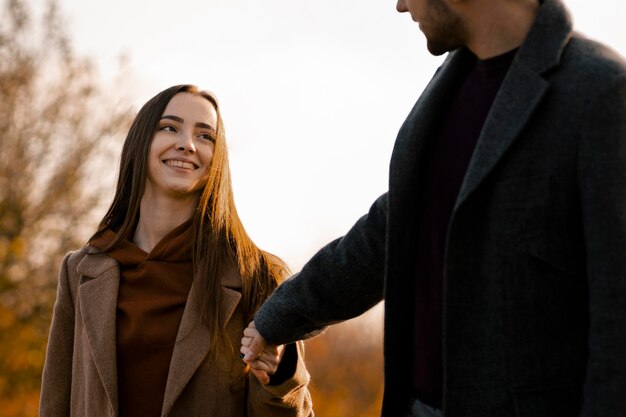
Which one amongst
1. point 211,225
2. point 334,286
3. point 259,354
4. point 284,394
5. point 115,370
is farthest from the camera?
point 211,225

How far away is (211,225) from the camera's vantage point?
389 centimetres

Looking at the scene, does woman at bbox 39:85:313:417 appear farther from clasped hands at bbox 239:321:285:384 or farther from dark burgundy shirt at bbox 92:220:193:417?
clasped hands at bbox 239:321:285:384

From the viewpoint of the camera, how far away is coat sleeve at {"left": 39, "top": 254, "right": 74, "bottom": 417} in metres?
3.91

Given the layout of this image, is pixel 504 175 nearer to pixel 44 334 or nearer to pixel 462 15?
pixel 462 15

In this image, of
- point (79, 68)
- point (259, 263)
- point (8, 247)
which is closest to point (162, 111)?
point (259, 263)

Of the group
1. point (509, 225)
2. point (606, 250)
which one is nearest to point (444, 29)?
point (509, 225)

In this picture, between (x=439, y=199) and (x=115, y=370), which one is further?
(x=115, y=370)

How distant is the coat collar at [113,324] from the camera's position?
143 inches

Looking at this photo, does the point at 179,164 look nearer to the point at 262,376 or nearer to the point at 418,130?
the point at 262,376

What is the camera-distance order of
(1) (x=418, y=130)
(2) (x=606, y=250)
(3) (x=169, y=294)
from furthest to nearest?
(3) (x=169, y=294)
(1) (x=418, y=130)
(2) (x=606, y=250)

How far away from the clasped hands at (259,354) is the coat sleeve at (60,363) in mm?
918

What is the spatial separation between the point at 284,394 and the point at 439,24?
165cm

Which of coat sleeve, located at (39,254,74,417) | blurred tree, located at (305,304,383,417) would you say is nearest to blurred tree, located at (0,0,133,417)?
blurred tree, located at (305,304,383,417)

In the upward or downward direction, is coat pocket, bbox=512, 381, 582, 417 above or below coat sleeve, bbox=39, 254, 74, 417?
above
